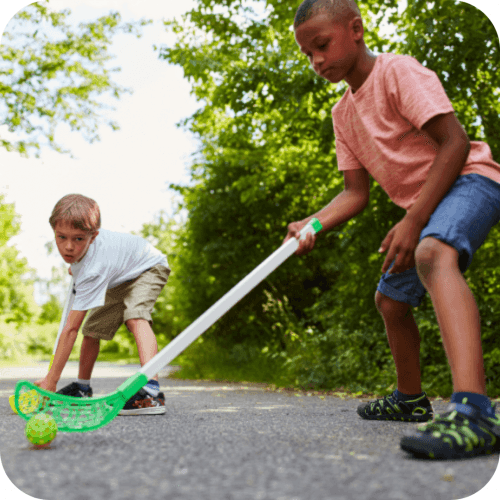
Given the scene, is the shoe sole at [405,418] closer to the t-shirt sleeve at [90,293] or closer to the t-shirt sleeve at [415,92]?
the t-shirt sleeve at [415,92]

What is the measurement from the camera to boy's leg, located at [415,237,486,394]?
1.66 meters

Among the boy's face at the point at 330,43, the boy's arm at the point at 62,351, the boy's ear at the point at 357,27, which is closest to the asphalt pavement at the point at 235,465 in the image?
the boy's arm at the point at 62,351

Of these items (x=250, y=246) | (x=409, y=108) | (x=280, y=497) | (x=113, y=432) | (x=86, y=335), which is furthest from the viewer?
(x=250, y=246)

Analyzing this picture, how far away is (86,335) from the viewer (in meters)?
3.43

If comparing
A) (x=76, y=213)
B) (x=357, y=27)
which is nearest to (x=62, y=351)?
(x=76, y=213)

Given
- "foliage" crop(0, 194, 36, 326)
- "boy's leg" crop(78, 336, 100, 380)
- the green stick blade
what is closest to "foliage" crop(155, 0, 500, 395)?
"boy's leg" crop(78, 336, 100, 380)

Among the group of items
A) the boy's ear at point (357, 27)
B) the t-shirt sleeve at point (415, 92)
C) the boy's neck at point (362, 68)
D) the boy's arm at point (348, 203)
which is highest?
the boy's ear at point (357, 27)

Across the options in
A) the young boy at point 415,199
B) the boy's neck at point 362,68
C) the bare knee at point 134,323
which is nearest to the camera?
the young boy at point 415,199

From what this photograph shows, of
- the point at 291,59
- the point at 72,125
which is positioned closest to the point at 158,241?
the point at 72,125

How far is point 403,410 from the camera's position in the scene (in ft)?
8.06

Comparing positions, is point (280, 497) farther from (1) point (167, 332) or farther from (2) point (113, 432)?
(1) point (167, 332)

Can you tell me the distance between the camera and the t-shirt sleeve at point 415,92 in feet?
6.29

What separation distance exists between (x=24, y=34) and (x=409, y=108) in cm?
1016

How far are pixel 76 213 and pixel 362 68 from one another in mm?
1710
